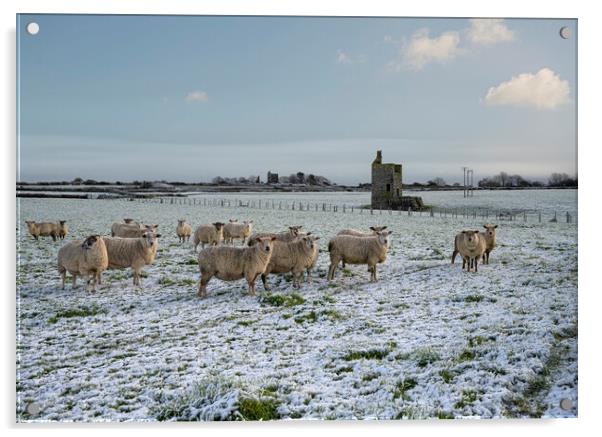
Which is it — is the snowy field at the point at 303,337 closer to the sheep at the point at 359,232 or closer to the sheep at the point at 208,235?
the sheep at the point at 359,232

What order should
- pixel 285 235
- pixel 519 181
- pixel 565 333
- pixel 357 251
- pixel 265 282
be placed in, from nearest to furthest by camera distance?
pixel 565 333
pixel 519 181
pixel 265 282
pixel 357 251
pixel 285 235

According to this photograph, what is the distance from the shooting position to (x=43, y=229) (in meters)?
7.09

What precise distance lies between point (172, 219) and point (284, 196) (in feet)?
9.98

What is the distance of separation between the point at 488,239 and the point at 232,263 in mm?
4937

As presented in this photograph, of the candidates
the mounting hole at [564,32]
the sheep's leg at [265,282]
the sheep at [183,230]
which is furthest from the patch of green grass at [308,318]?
the mounting hole at [564,32]

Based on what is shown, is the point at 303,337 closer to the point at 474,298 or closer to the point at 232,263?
the point at 232,263

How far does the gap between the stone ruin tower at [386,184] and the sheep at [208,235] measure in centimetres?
415

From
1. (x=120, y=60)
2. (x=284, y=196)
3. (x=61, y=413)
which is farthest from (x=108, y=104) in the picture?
(x=61, y=413)

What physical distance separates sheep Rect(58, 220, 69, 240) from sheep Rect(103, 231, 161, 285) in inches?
35.6

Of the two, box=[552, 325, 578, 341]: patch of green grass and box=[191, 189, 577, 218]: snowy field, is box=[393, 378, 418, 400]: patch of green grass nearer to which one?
box=[552, 325, 578, 341]: patch of green grass

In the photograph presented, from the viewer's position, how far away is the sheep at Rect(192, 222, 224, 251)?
10306 mm

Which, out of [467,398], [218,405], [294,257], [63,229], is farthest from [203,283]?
[467,398]

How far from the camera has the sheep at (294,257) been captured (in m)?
8.70
